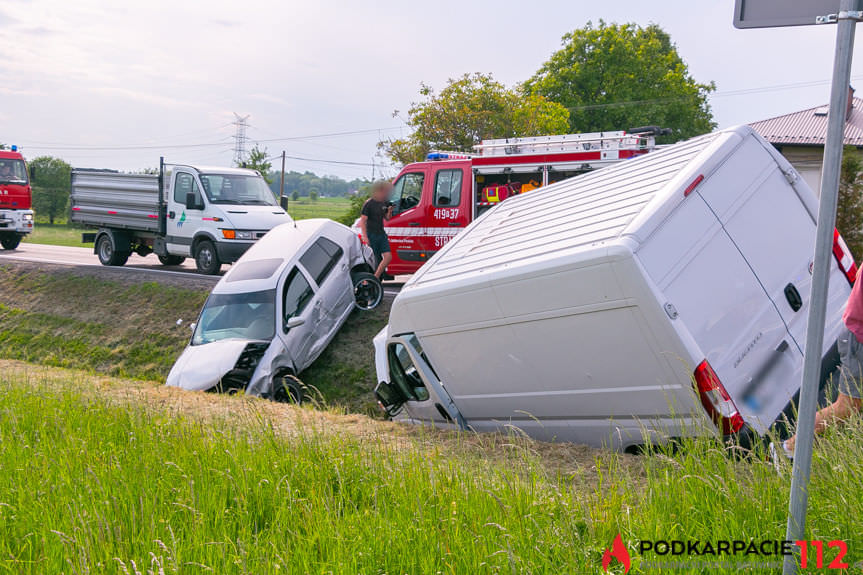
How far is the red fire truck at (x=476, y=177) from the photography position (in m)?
13.5

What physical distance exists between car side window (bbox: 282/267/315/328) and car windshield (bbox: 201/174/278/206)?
22.1 ft

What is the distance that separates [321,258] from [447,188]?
3872 millimetres

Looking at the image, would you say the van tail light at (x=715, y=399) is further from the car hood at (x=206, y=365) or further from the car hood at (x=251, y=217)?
the car hood at (x=251, y=217)

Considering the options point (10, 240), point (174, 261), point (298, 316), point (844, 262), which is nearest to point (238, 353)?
point (298, 316)

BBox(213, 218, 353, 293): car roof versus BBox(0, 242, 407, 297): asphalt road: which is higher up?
→ BBox(213, 218, 353, 293): car roof

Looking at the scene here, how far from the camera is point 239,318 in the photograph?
10883mm

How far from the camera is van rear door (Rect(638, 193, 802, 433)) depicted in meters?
5.05

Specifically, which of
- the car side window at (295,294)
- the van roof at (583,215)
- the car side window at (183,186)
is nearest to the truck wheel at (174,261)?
the car side window at (183,186)

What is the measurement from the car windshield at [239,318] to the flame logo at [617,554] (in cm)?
780

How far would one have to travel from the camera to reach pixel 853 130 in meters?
33.5

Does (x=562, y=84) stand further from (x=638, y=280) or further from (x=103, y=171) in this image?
(x=638, y=280)

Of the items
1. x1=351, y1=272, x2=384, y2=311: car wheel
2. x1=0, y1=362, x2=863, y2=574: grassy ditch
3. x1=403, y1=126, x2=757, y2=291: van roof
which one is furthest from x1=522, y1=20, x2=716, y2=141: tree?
x1=0, y1=362, x2=863, y2=574: grassy ditch

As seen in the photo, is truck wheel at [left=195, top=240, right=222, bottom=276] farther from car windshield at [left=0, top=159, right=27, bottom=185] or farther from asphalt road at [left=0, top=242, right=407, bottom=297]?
car windshield at [left=0, top=159, right=27, bottom=185]

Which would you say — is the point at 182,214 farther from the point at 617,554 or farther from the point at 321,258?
the point at 617,554
